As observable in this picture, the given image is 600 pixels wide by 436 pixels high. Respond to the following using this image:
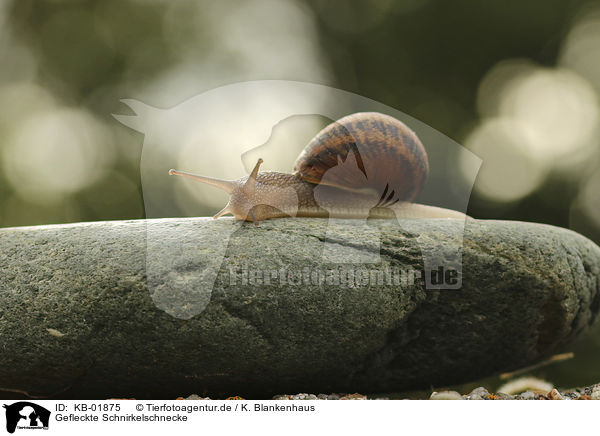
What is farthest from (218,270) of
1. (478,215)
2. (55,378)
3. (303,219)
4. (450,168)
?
(478,215)

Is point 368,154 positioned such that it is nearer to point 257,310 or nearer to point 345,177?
point 345,177

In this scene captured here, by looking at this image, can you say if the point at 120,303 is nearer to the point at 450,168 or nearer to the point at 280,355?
the point at 280,355

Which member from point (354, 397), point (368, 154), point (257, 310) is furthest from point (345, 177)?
point (354, 397)

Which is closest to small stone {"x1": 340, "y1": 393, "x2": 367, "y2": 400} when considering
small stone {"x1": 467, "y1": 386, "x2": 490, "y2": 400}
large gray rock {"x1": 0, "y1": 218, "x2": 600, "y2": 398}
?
large gray rock {"x1": 0, "y1": 218, "x2": 600, "y2": 398}
